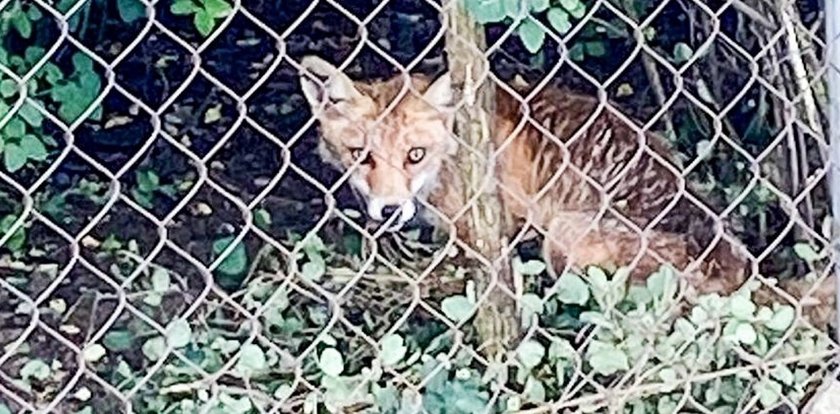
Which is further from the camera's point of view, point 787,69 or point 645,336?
point 787,69

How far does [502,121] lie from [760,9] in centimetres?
58

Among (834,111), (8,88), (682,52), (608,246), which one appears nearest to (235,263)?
(8,88)

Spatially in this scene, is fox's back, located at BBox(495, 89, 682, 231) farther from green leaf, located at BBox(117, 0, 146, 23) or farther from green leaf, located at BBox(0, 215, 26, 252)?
green leaf, located at BBox(0, 215, 26, 252)

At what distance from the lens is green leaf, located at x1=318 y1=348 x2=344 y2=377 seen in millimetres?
2355

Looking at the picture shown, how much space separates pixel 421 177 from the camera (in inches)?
123

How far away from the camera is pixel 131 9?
113 inches

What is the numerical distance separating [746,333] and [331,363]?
25.2 inches

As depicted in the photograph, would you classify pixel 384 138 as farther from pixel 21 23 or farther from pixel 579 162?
pixel 21 23

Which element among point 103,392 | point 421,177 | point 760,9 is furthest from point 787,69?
point 103,392

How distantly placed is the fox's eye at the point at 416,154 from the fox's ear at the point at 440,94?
172 mm

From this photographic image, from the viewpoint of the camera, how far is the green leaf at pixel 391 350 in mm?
2373

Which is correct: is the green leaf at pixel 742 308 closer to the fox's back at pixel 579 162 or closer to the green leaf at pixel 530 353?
the green leaf at pixel 530 353

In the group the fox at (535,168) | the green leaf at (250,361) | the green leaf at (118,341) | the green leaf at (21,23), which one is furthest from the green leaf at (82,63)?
the green leaf at (250,361)

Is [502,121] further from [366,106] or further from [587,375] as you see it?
[587,375]
